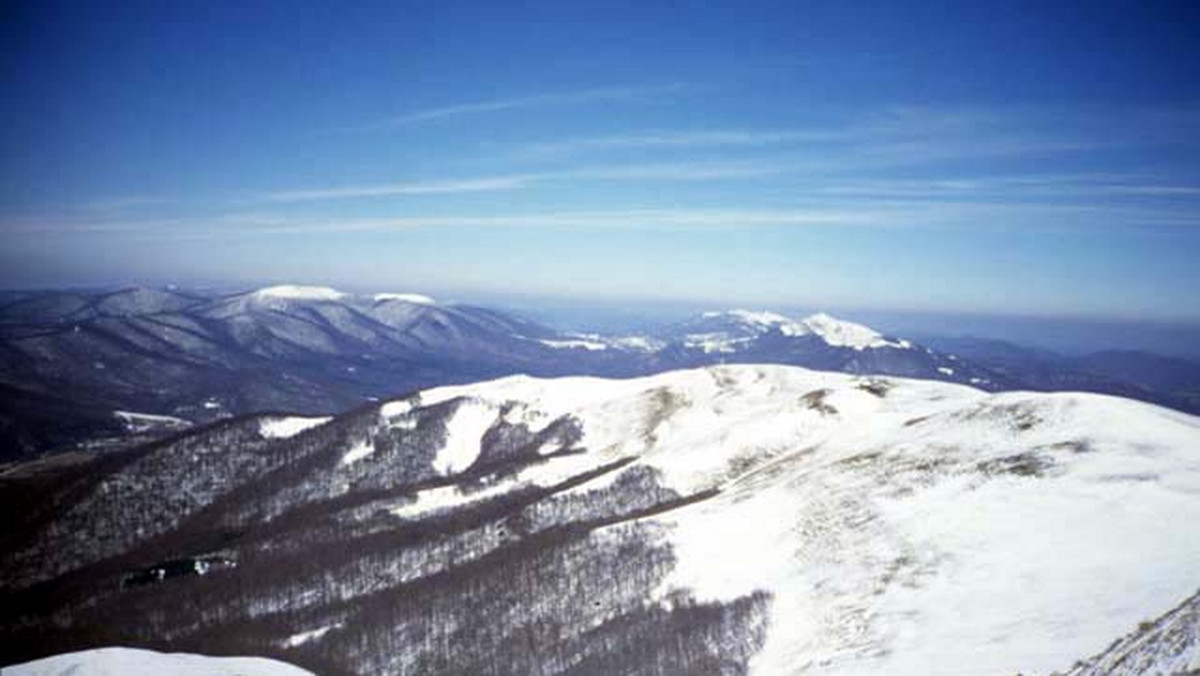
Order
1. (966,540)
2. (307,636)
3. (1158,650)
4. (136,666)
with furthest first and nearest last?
(307,636), (966,540), (136,666), (1158,650)

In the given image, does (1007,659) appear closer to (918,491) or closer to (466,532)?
(918,491)

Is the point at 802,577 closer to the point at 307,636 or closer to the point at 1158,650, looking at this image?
the point at 1158,650

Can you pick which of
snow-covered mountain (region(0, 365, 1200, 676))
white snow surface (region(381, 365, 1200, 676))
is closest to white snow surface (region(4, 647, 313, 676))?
snow-covered mountain (region(0, 365, 1200, 676))

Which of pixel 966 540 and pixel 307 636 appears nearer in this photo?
pixel 966 540

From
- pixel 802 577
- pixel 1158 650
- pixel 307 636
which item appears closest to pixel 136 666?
pixel 307 636

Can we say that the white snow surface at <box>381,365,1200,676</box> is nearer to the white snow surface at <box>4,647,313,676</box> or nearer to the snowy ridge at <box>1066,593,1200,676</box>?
the snowy ridge at <box>1066,593,1200,676</box>

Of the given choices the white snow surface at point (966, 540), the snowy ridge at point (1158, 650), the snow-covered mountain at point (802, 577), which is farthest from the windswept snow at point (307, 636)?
the snowy ridge at point (1158, 650)
